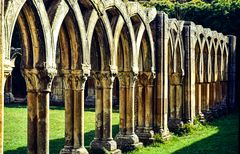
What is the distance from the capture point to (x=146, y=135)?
50.8 ft

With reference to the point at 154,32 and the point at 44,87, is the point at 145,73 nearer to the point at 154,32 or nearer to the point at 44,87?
the point at 154,32

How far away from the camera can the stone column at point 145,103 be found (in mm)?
15688

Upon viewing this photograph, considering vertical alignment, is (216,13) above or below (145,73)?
above

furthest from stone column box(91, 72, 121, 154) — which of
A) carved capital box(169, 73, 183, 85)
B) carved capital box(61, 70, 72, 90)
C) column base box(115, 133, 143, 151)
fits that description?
carved capital box(169, 73, 183, 85)

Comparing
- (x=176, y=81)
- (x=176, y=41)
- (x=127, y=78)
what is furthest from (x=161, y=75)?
(x=176, y=81)

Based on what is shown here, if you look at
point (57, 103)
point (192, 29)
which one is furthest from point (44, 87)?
point (57, 103)

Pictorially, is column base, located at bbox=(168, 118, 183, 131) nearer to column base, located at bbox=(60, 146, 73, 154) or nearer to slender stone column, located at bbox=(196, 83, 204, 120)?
slender stone column, located at bbox=(196, 83, 204, 120)

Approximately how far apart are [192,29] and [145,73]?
17.5 ft

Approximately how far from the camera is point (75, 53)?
11625mm

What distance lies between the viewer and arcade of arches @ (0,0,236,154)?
991 centimetres

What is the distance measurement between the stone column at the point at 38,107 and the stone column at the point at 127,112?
15.1 ft

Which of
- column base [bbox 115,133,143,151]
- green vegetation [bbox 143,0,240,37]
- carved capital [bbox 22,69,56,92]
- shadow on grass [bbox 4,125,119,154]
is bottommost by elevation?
shadow on grass [bbox 4,125,119,154]

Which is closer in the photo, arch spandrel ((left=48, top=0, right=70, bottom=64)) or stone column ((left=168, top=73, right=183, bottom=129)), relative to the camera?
arch spandrel ((left=48, top=0, right=70, bottom=64))

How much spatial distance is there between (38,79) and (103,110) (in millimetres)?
3630
